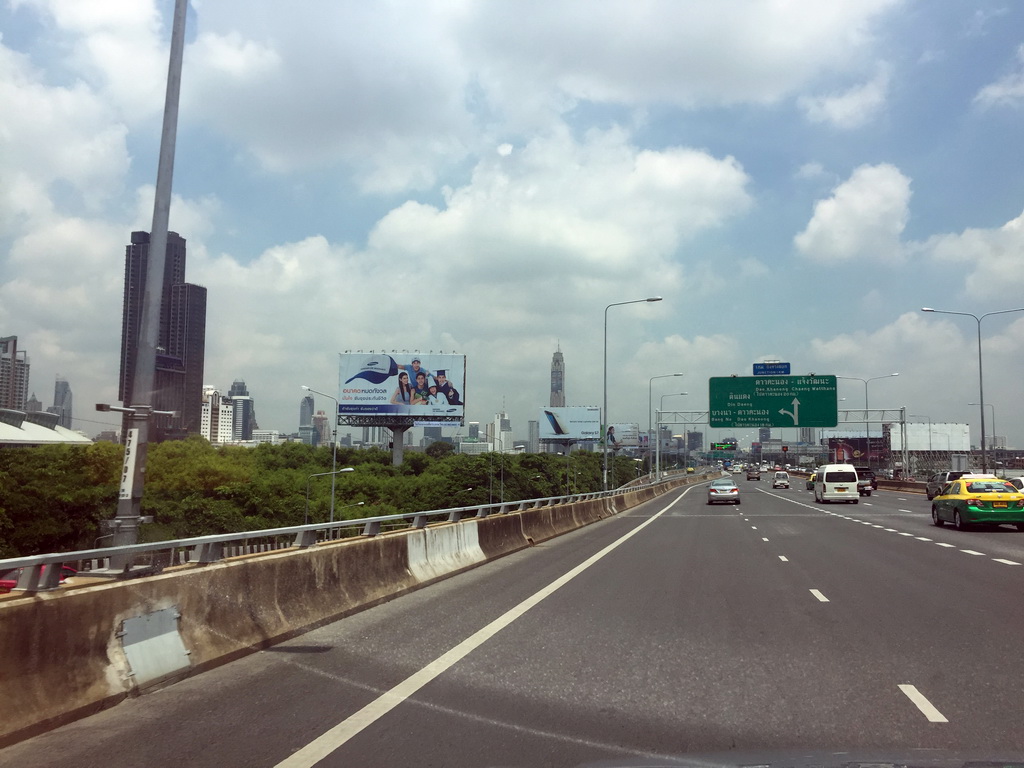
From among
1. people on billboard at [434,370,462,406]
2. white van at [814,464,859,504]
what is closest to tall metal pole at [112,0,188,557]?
white van at [814,464,859,504]

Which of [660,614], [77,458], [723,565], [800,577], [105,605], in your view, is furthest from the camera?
[77,458]

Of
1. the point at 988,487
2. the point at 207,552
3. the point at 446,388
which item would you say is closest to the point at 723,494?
the point at 988,487

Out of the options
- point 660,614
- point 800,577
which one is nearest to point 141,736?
point 660,614

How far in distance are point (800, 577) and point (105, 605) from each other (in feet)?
39.3

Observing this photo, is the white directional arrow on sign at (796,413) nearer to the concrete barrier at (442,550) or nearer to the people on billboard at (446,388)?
the concrete barrier at (442,550)

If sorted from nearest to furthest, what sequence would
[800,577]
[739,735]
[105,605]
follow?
1. [739,735]
2. [105,605]
3. [800,577]

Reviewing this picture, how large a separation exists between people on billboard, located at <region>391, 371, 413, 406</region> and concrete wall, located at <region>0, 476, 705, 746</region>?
86.9 metres

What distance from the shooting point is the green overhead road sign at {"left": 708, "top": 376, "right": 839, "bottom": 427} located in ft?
191

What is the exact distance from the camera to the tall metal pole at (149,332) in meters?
9.27

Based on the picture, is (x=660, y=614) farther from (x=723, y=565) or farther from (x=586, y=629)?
(x=723, y=565)

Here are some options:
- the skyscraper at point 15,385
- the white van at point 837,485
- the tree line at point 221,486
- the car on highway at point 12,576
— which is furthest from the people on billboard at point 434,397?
the car on highway at point 12,576

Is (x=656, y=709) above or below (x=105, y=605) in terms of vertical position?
below

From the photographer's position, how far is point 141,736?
20.4 ft

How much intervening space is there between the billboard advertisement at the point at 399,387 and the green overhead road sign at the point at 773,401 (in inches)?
1796
